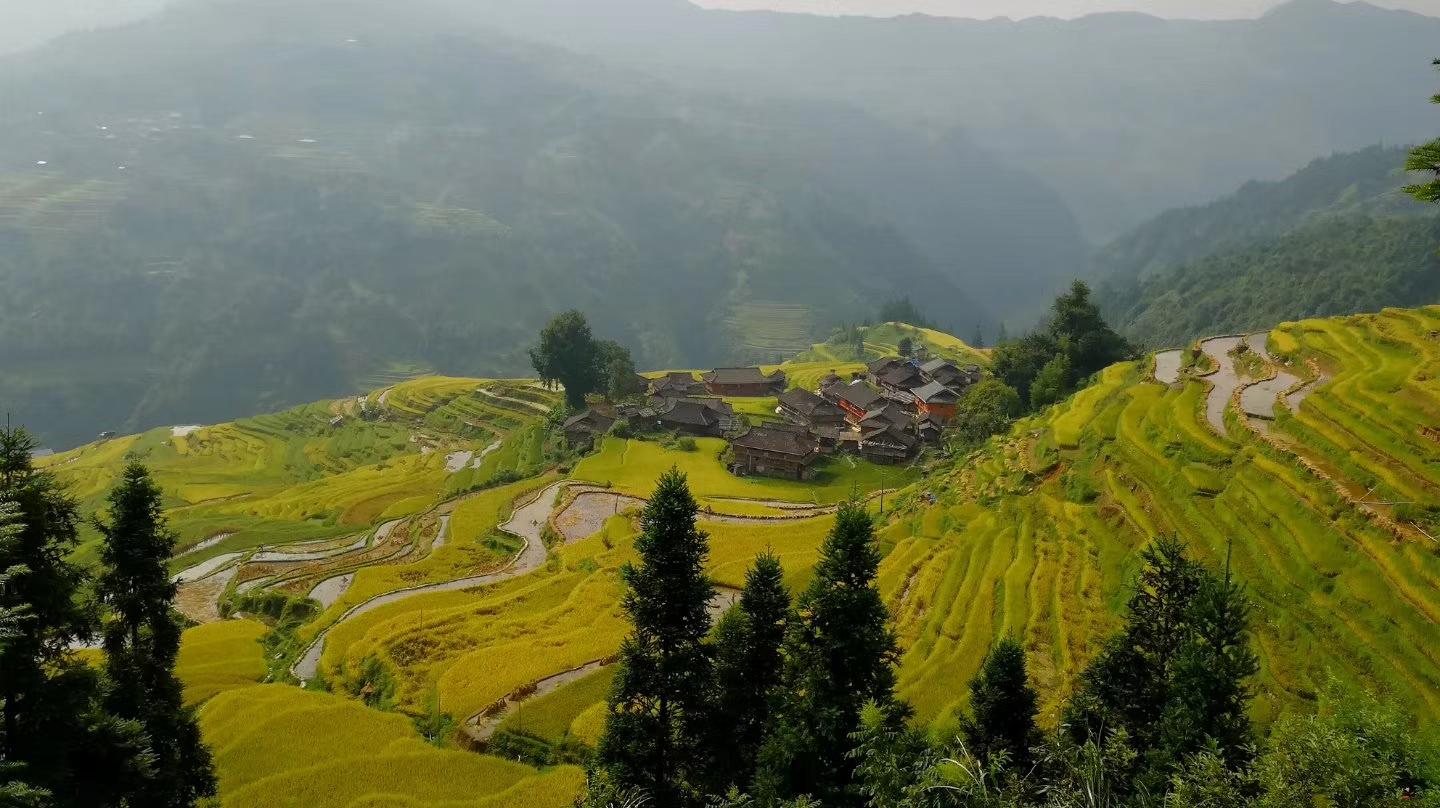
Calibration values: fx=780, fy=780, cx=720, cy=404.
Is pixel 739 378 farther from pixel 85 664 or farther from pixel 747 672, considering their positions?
pixel 85 664

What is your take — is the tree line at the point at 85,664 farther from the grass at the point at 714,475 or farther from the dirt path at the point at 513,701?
the grass at the point at 714,475

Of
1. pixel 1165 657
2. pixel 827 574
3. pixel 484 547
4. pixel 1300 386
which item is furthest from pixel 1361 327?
pixel 484 547

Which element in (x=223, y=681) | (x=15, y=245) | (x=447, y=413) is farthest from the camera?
(x=15, y=245)

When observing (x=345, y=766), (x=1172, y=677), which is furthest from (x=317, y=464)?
(x=1172, y=677)

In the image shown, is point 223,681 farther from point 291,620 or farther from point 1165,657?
point 1165,657

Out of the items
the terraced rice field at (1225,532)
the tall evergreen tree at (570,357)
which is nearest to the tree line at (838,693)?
the terraced rice field at (1225,532)

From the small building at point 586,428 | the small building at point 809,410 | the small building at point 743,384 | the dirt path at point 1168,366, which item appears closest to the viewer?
the dirt path at point 1168,366
